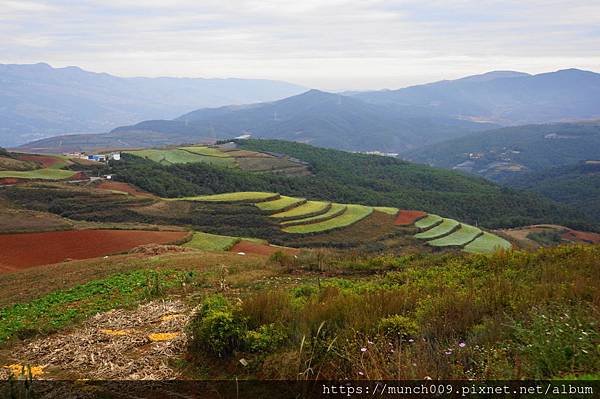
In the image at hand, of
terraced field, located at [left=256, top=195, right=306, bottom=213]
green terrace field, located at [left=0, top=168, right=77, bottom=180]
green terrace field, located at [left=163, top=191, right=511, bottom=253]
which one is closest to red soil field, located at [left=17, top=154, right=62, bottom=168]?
green terrace field, located at [left=0, top=168, right=77, bottom=180]

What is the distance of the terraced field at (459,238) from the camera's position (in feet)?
167

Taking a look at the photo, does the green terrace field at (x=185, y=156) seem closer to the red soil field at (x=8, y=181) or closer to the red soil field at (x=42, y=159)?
the red soil field at (x=42, y=159)

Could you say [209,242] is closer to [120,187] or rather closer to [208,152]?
[120,187]

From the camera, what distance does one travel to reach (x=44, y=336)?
338 inches

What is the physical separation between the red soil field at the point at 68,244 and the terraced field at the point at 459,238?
2624cm

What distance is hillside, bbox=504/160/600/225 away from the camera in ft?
442

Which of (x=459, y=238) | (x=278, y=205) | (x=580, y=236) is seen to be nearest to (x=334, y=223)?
(x=278, y=205)

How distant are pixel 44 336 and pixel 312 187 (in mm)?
89628

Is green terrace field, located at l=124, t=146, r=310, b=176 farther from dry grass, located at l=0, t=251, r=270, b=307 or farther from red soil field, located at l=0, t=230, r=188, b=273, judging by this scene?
dry grass, located at l=0, t=251, r=270, b=307

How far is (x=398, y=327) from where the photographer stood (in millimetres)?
5867

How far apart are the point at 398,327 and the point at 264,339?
1625mm

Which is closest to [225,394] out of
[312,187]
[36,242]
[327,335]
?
[327,335]

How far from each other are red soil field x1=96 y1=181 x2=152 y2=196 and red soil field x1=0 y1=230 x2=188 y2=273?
34.1 metres

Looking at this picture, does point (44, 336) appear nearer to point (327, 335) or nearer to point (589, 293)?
point (327, 335)
